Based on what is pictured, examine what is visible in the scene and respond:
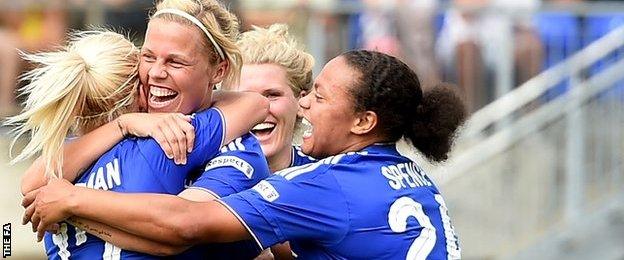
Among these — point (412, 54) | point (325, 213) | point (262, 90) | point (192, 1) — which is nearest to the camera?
point (325, 213)

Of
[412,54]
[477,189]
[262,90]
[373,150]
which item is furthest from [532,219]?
[373,150]

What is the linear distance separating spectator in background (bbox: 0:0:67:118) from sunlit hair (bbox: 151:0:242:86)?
19.7 ft

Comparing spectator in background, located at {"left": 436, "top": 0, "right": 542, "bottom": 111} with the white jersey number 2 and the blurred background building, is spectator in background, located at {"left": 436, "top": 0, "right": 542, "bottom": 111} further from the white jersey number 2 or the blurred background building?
the white jersey number 2

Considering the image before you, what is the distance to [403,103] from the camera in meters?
4.87

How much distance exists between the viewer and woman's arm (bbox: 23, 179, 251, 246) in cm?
443

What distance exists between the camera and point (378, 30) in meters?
11.2

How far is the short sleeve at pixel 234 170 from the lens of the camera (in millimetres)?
4625

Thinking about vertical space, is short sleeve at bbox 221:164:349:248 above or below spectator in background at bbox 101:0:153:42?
above

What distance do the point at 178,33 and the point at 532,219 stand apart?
268 inches

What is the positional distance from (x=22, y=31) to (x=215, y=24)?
259 inches

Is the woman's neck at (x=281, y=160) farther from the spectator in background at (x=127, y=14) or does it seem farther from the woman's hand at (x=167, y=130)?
the spectator in background at (x=127, y=14)

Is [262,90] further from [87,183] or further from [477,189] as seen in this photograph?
[477,189]

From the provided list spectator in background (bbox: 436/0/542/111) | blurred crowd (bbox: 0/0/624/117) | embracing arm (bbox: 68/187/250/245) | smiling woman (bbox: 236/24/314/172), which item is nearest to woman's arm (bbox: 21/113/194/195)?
embracing arm (bbox: 68/187/250/245)

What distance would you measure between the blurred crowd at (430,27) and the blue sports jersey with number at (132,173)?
21.1ft
